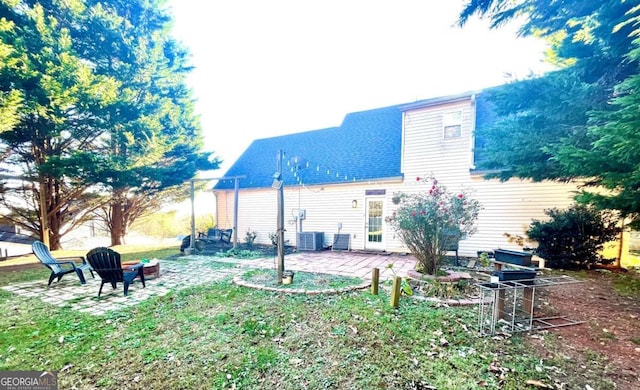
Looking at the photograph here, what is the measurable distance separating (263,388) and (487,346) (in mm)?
2374

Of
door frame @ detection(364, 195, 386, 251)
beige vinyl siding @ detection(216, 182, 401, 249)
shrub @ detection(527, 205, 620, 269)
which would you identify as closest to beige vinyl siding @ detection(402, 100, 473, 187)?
beige vinyl siding @ detection(216, 182, 401, 249)

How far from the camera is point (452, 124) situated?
27.2 ft

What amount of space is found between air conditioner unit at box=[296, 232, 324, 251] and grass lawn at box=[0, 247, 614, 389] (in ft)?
18.9

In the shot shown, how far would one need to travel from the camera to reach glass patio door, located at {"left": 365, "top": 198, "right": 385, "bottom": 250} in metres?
9.41

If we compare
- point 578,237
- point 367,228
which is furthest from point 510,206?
point 367,228

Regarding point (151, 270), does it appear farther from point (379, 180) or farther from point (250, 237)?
point (379, 180)

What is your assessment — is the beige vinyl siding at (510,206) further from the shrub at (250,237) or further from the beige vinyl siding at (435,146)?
the shrub at (250,237)

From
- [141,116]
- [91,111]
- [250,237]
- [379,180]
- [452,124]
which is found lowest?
[250,237]

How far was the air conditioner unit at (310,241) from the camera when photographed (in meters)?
9.87

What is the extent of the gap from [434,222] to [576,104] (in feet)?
9.64

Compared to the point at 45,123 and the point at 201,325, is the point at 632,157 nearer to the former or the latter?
the point at 201,325

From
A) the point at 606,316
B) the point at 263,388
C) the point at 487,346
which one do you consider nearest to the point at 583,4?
the point at 606,316

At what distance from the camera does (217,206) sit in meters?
13.8

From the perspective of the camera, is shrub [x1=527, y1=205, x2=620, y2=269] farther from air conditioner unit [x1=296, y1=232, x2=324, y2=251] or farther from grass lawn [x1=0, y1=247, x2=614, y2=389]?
air conditioner unit [x1=296, y1=232, x2=324, y2=251]
